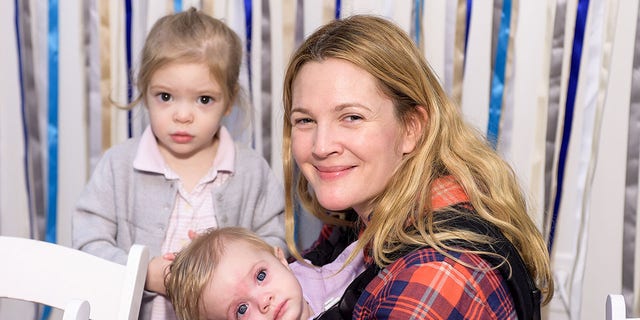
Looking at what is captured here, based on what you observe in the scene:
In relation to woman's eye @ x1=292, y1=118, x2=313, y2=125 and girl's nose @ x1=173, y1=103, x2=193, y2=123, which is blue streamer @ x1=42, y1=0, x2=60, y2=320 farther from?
woman's eye @ x1=292, y1=118, x2=313, y2=125

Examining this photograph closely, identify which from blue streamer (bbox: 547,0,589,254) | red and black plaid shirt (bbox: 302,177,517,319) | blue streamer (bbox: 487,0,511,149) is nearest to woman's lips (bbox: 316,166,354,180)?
red and black plaid shirt (bbox: 302,177,517,319)

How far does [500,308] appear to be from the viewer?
1361mm

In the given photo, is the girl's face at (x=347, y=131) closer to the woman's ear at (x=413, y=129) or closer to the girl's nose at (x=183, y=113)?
the woman's ear at (x=413, y=129)

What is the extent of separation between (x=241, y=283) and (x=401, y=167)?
16.4 inches

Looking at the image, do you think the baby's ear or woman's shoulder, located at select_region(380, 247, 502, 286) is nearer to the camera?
woman's shoulder, located at select_region(380, 247, 502, 286)

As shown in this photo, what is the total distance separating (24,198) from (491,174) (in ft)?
5.40

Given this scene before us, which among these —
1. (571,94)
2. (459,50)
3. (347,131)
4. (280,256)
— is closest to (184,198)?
(280,256)

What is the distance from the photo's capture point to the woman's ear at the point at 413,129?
1.58 meters

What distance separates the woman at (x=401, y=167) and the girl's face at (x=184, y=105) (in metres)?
0.41

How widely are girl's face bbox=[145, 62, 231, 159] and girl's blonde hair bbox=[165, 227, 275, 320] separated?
1.04 ft

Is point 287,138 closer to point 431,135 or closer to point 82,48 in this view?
point 431,135

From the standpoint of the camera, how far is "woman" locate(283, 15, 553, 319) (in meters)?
1.37

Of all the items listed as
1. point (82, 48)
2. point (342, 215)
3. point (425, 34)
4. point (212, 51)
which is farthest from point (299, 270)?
point (82, 48)

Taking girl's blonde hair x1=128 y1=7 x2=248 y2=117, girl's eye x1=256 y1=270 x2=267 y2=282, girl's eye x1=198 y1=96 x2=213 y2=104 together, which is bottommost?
girl's eye x1=256 y1=270 x2=267 y2=282
